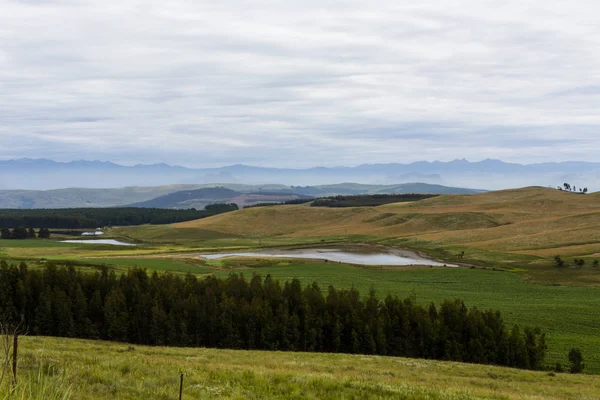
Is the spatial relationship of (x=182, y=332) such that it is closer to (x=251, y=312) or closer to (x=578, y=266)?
(x=251, y=312)

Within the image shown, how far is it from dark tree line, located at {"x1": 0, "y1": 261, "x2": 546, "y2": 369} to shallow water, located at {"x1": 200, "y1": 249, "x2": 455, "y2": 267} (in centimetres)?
6725

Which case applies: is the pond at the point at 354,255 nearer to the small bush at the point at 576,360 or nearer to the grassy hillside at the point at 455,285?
the grassy hillside at the point at 455,285

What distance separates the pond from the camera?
125 m

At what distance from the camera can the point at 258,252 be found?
475 ft

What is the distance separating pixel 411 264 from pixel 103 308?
258ft

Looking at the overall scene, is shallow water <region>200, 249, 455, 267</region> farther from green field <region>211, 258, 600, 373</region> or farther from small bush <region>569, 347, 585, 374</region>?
small bush <region>569, 347, 585, 374</region>

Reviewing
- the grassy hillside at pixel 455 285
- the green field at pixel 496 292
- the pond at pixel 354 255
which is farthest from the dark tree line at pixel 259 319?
the pond at pixel 354 255

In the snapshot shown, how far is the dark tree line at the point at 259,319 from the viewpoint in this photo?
169ft

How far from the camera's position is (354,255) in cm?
13925

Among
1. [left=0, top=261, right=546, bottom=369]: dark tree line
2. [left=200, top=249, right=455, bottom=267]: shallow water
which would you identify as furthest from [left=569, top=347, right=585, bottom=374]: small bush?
[left=200, top=249, right=455, bottom=267]: shallow water

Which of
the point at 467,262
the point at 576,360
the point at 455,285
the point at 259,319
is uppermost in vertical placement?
the point at 467,262

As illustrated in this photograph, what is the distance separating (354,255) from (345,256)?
321cm

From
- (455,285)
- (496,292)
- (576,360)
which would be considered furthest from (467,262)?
(576,360)

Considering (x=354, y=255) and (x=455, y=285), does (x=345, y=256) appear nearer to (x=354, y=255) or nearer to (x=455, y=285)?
(x=354, y=255)
